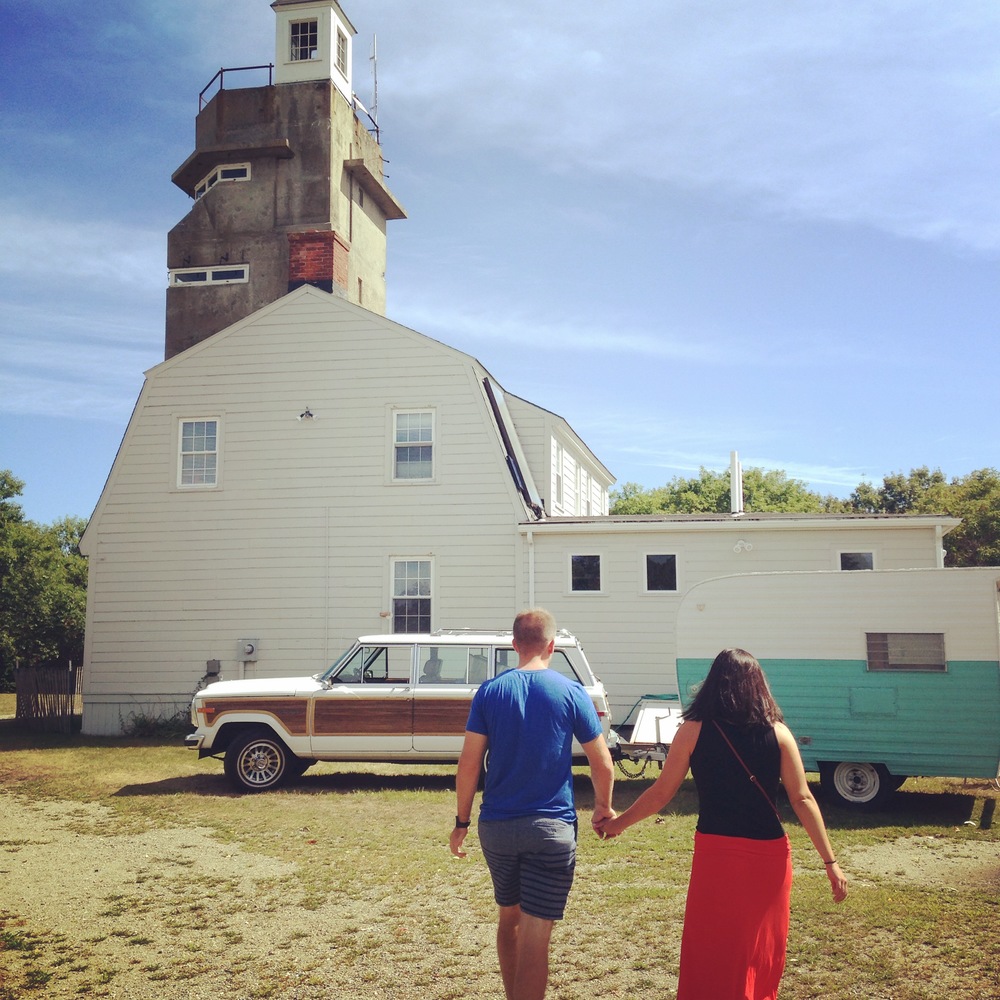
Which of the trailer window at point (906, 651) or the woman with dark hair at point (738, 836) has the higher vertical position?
the trailer window at point (906, 651)

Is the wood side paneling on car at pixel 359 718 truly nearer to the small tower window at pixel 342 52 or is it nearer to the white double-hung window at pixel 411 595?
the white double-hung window at pixel 411 595

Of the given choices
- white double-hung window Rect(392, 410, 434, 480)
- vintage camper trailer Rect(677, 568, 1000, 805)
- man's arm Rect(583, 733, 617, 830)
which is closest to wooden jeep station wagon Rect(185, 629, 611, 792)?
vintage camper trailer Rect(677, 568, 1000, 805)

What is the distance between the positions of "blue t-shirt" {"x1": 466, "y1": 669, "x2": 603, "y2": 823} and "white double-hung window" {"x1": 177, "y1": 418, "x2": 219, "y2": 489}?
56.7 feet

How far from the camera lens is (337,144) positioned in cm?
3152

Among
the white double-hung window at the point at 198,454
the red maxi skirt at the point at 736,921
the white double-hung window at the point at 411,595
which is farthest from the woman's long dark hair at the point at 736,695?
the white double-hung window at the point at 198,454

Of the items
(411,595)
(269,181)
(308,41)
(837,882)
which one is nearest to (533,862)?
(837,882)

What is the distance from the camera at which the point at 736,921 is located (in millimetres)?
4086

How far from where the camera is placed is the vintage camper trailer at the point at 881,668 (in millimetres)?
11000

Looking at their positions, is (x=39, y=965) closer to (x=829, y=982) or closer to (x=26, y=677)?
(x=829, y=982)

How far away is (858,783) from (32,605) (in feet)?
139

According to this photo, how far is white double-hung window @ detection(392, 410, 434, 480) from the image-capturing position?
20.3m

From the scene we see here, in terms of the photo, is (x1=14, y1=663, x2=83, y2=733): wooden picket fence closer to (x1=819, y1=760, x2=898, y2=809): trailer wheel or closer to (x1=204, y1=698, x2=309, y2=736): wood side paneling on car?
(x1=204, y1=698, x2=309, y2=736): wood side paneling on car

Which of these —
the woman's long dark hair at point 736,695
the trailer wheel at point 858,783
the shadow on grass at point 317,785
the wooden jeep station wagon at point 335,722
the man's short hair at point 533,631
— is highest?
the man's short hair at point 533,631

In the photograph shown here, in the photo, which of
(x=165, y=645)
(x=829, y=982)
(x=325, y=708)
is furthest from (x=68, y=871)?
(x=165, y=645)
